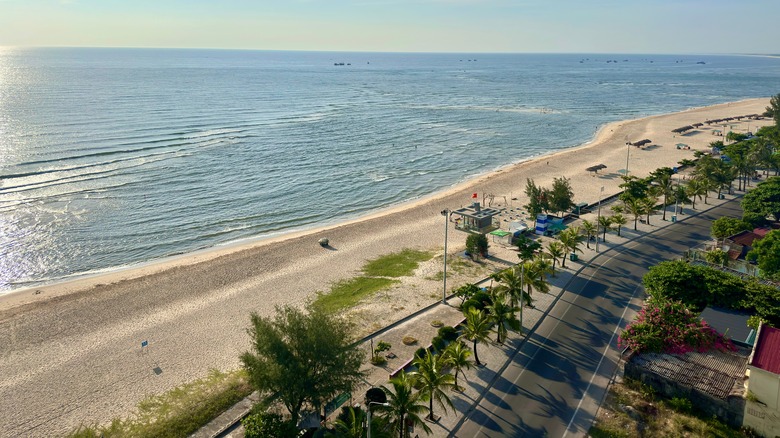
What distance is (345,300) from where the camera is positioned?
44.4 m

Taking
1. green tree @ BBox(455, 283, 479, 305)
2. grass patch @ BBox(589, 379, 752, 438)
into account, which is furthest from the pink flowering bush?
green tree @ BBox(455, 283, 479, 305)

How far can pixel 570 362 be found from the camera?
109ft

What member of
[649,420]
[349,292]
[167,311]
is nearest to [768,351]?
[649,420]

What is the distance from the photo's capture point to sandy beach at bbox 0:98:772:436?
33.3 meters

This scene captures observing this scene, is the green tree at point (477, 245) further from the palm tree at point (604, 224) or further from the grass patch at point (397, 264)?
the palm tree at point (604, 224)

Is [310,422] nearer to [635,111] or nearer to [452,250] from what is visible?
[452,250]

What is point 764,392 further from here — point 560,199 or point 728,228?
point 560,199

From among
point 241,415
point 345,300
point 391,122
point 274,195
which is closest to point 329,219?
point 274,195

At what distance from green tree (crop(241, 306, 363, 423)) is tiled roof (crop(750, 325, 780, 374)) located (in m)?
21.6

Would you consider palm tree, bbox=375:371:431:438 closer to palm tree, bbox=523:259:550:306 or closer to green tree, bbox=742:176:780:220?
palm tree, bbox=523:259:550:306

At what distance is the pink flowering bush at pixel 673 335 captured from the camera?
3111 cm

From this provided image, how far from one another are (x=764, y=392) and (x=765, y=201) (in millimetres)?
37273

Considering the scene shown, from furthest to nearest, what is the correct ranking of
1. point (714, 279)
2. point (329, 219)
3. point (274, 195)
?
point (274, 195) < point (329, 219) < point (714, 279)

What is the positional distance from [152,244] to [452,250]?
124ft
